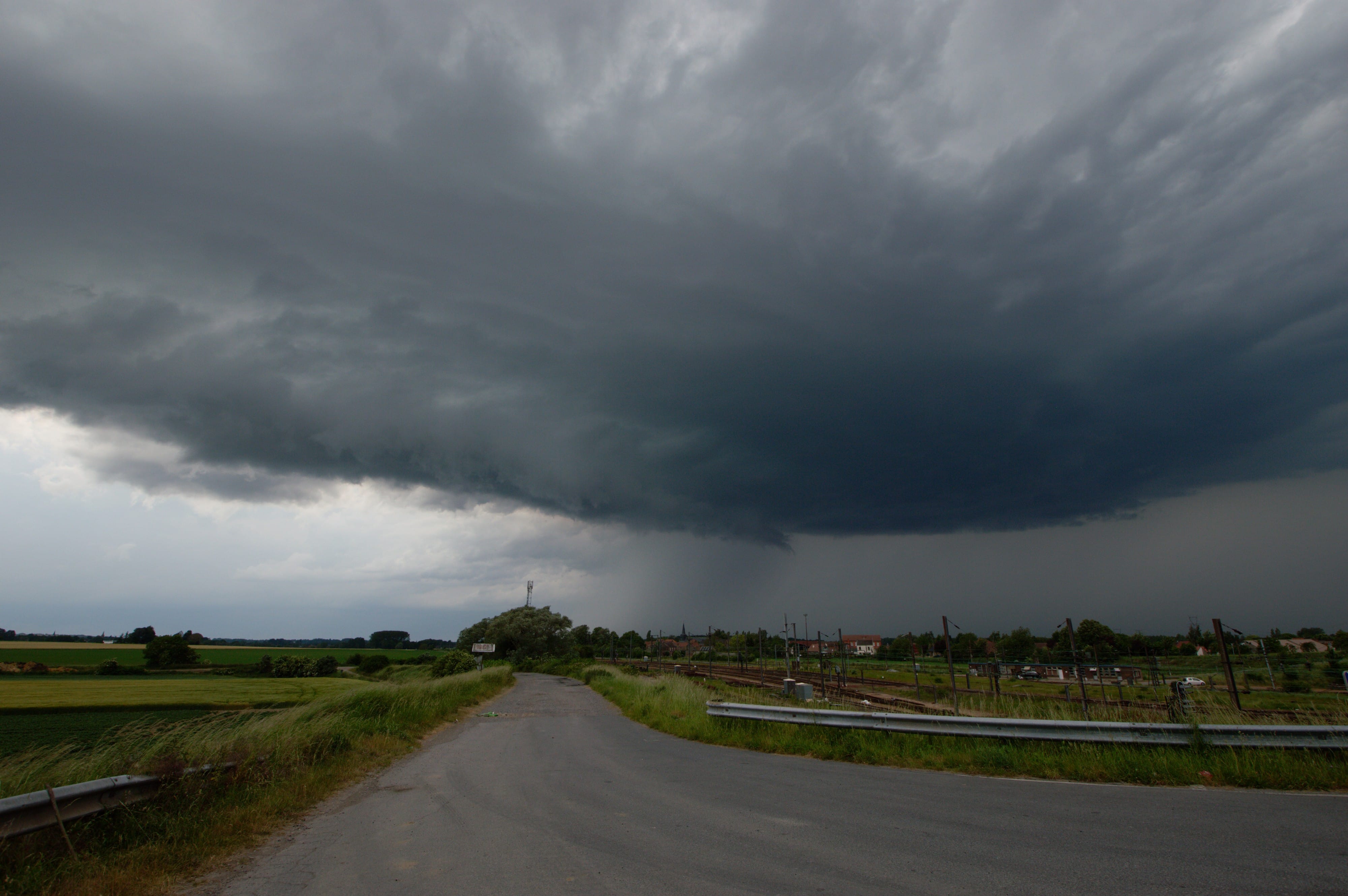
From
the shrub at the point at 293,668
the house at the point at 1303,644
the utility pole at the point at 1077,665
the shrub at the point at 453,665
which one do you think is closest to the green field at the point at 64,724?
the utility pole at the point at 1077,665

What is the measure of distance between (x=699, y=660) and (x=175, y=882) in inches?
4265

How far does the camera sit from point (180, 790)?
816cm

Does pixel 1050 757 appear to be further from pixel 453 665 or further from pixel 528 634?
pixel 528 634

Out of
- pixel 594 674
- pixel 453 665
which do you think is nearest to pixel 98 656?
pixel 453 665

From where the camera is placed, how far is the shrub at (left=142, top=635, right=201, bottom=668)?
68.1 metres

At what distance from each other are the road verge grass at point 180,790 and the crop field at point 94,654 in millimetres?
67054

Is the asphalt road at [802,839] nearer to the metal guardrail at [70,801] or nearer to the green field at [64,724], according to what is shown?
the metal guardrail at [70,801]

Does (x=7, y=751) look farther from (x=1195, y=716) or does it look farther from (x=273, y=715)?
(x=1195, y=716)

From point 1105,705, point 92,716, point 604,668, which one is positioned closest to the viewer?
point 1105,705

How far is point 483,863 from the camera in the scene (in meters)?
6.29

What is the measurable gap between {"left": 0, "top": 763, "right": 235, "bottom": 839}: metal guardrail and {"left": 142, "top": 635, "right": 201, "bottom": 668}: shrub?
77.2 meters

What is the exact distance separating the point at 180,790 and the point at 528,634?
92.5 metres

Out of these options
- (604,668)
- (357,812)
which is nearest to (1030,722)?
(357,812)

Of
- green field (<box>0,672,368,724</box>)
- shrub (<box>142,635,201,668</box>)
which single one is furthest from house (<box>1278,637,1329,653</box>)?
shrub (<box>142,635,201,668</box>)
